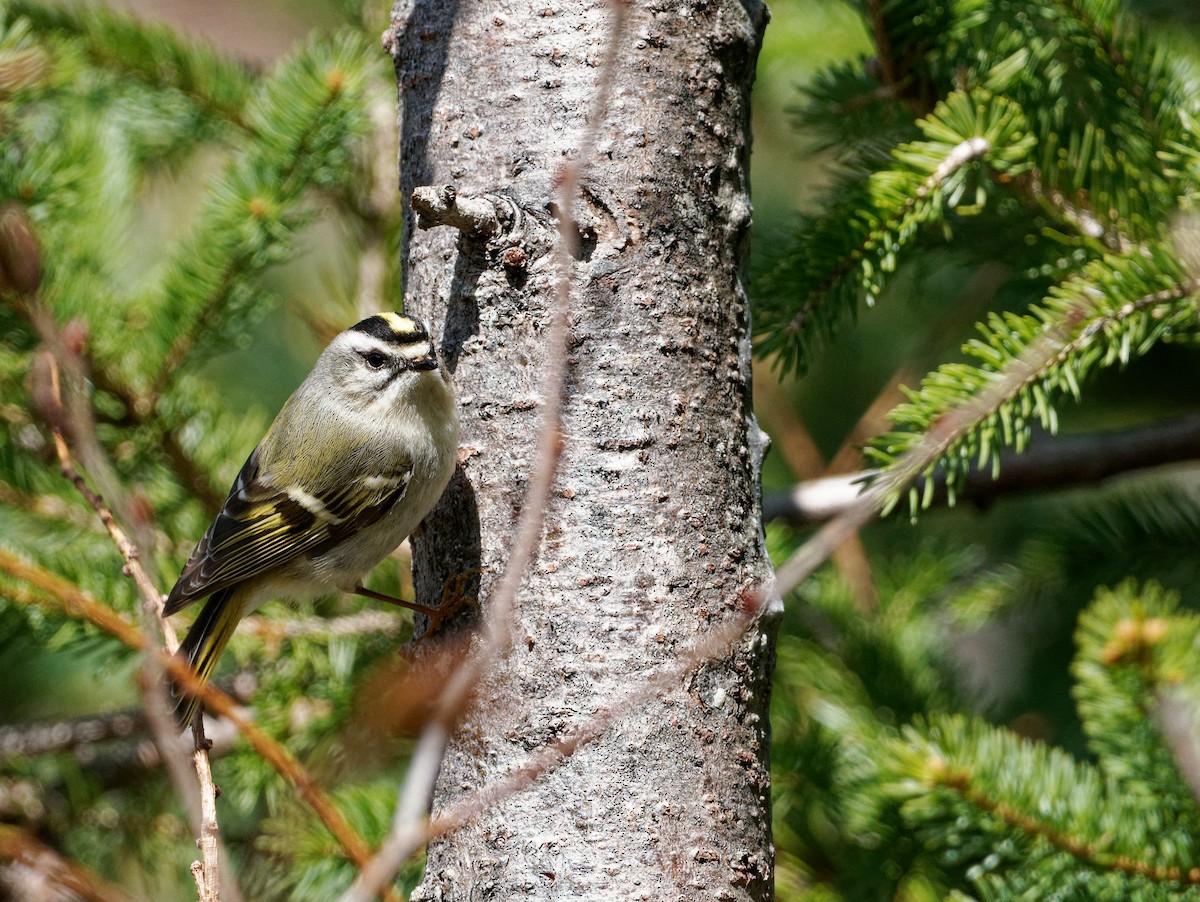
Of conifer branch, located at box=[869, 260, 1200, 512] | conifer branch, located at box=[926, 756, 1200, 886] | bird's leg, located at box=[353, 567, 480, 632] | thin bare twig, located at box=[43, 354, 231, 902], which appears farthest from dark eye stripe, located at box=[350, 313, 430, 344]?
conifer branch, located at box=[926, 756, 1200, 886]

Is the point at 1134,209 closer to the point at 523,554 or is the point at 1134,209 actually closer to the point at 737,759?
the point at 737,759

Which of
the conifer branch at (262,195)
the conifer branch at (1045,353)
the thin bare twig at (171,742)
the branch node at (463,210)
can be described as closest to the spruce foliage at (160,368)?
the conifer branch at (262,195)

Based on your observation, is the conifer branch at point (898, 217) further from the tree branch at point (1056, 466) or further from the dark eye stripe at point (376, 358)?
the dark eye stripe at point (376, 358)

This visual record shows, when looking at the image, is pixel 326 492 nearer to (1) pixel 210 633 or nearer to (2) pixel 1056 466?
(1) pixel 210 633

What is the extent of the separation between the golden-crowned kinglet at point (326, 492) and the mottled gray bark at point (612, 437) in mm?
370

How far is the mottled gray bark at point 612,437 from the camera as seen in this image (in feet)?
4.20

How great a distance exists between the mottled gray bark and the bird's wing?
0.47m

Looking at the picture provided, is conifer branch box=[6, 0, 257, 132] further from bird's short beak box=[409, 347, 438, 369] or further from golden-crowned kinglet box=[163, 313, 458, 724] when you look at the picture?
bird's short beak box=[409, 347, 438, 369]

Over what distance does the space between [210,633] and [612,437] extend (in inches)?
38.5

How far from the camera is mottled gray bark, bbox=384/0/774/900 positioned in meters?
1.28

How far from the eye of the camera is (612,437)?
4.44ft

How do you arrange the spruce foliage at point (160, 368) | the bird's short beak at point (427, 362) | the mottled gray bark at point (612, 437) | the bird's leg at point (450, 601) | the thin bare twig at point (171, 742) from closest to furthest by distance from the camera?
the thin bare twig at point (171, 742), the mottled gray bark at point (612, 437), the bird's leg at point (450, 601), the bird's short beak at point (427, 362), the spruce foliage at point (160, 368)

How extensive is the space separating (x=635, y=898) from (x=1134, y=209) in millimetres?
1248

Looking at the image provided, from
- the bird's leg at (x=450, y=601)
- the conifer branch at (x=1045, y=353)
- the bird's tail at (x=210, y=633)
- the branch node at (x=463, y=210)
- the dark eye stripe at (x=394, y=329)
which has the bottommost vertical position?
the bird's tail at (x=210, y=633)
